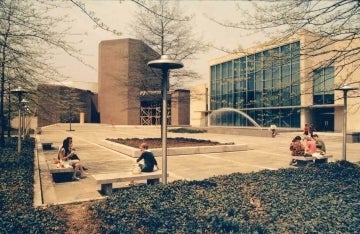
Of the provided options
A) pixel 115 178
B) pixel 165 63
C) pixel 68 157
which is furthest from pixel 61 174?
pixel 165 63

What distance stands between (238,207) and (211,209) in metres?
0.50

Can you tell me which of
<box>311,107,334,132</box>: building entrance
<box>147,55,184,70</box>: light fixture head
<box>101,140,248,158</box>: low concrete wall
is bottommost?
<box>101,140,248,158</box>: low concrete wall

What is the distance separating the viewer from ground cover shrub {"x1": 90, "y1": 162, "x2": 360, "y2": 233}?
4.36 m

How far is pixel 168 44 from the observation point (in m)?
17.8

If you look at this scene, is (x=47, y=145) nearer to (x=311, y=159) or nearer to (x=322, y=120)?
(x=311, y=159)

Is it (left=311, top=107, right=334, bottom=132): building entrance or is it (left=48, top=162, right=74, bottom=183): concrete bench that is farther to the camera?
(left=311, top=107, right=334, bottom=132): building entrance

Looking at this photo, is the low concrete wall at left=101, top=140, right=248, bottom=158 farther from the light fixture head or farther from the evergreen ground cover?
the light fixture head

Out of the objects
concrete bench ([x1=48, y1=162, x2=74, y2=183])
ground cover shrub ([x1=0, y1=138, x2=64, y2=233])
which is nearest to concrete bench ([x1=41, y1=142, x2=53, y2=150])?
ground cover shrub ([x1=0, y1=138, x2=64, y2=233])

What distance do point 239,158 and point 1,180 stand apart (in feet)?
28.8

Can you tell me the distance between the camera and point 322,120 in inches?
1234

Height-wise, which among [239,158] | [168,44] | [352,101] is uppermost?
[168,44]

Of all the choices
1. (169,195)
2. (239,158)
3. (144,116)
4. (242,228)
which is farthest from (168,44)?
(144,116)

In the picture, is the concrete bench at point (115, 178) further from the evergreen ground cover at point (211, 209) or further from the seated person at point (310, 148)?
the seated person at point (310, 148)

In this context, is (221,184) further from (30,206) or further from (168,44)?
(168,44)
